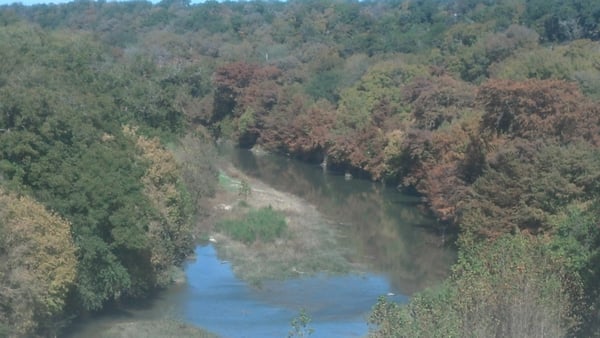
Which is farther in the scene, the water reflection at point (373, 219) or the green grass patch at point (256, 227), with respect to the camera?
the green grass patch at point (256, 227)

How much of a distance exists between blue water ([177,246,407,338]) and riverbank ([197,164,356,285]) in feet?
2.82

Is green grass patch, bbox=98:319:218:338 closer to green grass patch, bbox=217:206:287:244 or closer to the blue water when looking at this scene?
the blue water

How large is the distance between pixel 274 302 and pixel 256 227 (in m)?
9.49

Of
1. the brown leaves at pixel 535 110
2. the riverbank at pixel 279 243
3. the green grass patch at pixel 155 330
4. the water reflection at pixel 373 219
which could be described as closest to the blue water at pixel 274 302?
the green grass patch at pixel 155 330

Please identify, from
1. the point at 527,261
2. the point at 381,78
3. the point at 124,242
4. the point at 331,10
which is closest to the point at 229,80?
the point at 381,78

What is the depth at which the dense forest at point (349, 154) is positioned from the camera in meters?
18.3

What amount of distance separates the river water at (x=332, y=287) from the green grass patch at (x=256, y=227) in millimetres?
1627

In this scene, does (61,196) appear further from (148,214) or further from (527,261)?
(527,261)

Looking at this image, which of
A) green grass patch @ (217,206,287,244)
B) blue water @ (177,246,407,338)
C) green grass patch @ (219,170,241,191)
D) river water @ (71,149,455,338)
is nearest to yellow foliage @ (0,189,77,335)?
river water @ (71,149,455,338)

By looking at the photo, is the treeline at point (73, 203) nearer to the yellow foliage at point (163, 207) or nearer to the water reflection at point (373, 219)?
the yellow foliage at point (163, 207)

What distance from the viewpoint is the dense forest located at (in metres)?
18.3

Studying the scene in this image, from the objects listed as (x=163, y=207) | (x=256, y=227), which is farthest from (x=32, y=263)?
(x=256, y=227)

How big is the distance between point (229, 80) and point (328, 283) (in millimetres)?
47406

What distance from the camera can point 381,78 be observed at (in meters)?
69.7
